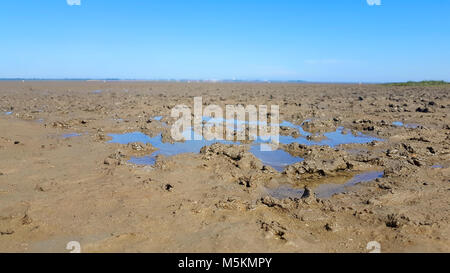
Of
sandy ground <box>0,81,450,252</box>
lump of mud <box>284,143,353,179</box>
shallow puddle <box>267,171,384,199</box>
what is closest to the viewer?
sandy ground <box>0,81,450,252</box>

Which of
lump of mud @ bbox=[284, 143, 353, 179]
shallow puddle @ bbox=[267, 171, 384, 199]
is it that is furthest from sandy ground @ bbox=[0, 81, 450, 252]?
shallow puddle @ bbox=[267, 171, 384, 199]

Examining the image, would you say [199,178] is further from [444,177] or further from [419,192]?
[444,177]

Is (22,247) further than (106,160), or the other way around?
(106,160)

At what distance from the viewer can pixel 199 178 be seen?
6.07 meters

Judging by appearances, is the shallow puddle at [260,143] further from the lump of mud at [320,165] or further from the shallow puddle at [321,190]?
the shallow puddle at [321,190]

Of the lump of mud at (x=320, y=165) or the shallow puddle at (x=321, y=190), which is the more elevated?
the lump of mud at (x=320, y=165)

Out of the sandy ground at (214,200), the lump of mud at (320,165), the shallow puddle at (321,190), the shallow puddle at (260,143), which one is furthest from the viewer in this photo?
the shallow puddle at (260,143)

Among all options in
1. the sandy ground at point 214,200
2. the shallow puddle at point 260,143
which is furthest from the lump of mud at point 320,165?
the shallow puddle at point 260,143

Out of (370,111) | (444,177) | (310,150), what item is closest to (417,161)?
(444,177)

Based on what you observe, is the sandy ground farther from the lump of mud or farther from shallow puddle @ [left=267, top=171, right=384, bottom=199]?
shallow puddle @ [left=267, top=171, right=384, bottom=199]

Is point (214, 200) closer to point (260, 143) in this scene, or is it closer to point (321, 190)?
point (321, 190)

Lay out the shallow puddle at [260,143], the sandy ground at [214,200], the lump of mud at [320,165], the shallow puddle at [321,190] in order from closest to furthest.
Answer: the sandy ground at [214,200]
the shallow puddle at [321,190]
the lump of mud at [320,165]
the shallow puddle at [260,143]

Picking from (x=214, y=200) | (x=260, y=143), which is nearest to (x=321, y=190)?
(x=214, y=200)

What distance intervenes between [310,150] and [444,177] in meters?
2.93
